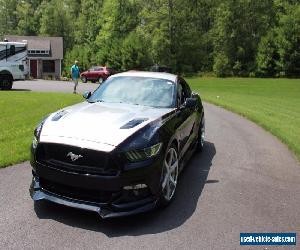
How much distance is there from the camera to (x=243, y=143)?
10477 mm

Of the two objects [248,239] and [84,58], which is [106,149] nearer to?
[248,239]

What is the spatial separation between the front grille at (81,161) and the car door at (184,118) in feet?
6.41

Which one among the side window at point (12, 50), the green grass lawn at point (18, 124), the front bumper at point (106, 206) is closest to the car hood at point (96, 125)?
the front bumper at point (106, 206)

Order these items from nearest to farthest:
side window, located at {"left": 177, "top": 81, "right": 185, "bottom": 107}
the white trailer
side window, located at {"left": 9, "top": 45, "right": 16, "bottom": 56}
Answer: side window, located at {"left": 177, "top": 81, "right": 185, "bottom": 107} → the white trailer → side window, located at {"left": 9, "top": 45, "right": 16, "bottom": 56}

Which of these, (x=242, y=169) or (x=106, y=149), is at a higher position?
(x=106, y=149)

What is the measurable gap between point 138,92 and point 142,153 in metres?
2.17

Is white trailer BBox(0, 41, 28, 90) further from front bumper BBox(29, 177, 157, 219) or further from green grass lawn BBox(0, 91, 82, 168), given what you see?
front bumper BBox(29, 177, 157, 219)

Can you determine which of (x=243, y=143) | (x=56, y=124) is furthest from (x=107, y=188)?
(x=243, y=143)

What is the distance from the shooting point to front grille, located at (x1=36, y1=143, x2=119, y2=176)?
4.88 meters

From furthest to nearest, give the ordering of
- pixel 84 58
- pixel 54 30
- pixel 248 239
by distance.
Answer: pixel 54 30
pixel 84 58
pixel 248 239

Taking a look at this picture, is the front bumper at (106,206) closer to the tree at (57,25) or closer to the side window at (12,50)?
the side window at (12,50)

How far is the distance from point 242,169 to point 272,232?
293 cm

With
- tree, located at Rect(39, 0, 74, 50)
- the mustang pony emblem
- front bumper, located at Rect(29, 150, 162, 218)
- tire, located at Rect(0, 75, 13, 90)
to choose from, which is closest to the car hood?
the mustang pony emblem

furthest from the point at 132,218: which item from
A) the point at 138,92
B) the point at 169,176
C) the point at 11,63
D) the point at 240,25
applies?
the point at 240,25
